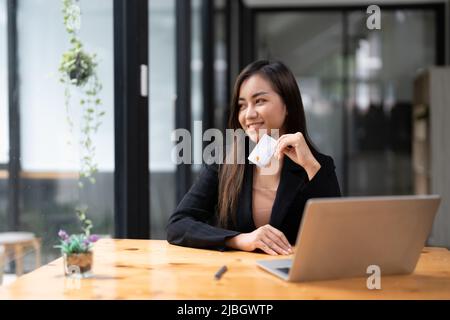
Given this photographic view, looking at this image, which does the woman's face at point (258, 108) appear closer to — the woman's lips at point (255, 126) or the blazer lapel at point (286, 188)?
the woman's lips at point (255, 126)

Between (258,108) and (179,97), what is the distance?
163 cm

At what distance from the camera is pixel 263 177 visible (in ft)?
6.61

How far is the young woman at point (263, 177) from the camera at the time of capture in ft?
6.10

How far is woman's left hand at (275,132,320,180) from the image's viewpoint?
5.68ft

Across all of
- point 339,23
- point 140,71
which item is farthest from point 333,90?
point 140,71

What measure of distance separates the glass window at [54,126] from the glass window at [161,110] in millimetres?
583

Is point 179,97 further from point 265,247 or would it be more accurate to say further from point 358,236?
point 358,236

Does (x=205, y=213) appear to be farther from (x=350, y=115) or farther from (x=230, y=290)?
(x=350, y=115)

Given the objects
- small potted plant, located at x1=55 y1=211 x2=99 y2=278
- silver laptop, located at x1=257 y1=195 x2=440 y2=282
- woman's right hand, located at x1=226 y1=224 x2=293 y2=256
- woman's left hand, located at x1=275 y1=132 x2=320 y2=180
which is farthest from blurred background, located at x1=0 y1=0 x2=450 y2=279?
silver laptop, located at x1=257 y1=195 x2=440 y2=282

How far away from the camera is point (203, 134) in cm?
425

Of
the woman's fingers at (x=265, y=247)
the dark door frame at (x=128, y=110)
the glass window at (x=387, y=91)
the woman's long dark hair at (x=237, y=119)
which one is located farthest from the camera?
the glass window at (x=387, y=91)

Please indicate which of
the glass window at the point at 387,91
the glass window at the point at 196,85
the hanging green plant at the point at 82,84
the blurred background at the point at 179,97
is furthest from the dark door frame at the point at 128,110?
the glass window at the point at 387,91

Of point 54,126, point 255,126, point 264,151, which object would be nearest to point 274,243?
point 264,151

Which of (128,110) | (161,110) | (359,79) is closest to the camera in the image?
(128,110)
